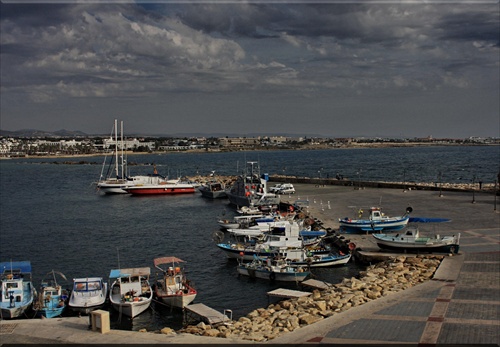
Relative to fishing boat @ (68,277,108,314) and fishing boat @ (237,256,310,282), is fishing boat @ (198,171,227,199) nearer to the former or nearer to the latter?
fishing boat @ (237,256,310,282)

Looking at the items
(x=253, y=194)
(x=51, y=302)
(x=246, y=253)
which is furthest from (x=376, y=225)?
(x=253, y=194)

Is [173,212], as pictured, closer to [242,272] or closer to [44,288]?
[242,272]

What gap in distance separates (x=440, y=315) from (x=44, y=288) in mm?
18632

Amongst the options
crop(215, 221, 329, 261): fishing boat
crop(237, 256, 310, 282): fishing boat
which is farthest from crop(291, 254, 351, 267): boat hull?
crop(215, 221, 329, 261): fishing boat

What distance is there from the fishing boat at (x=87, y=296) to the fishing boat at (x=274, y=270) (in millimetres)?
8455

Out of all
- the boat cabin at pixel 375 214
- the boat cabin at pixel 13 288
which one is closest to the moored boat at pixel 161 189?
the boat cabin at pixel 375 214

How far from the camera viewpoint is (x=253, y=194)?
66.2 metres

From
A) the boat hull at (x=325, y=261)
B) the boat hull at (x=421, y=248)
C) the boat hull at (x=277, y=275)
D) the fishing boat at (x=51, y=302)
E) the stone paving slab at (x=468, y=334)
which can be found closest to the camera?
the stone paving slab at (x=468, y=334)

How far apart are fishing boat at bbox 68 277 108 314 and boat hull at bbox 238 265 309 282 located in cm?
847

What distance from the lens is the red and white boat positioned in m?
90.7

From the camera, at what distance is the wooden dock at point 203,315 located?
23.9m

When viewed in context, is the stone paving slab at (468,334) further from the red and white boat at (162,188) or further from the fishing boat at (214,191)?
the red and white boat at (162,188)

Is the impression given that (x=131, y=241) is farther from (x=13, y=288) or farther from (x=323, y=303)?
(x=323, y=303)

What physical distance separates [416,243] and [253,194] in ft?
112
